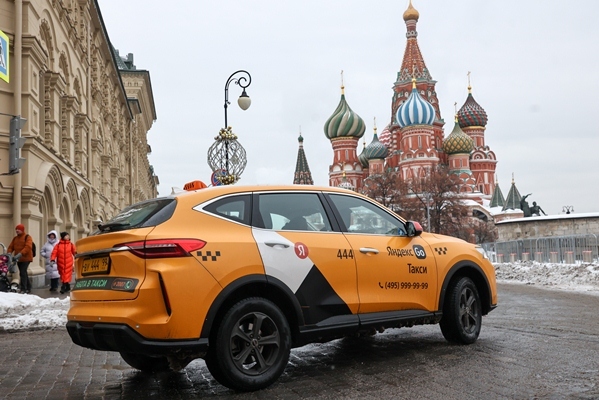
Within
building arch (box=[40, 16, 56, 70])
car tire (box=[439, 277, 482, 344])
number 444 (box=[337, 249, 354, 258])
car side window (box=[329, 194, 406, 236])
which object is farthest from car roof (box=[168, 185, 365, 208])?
building arch (box=[40, 16, 56, 70])

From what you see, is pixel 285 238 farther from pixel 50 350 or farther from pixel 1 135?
pixel 1 135

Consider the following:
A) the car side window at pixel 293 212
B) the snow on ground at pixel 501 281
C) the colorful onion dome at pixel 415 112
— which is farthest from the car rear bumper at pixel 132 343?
the colorful onion dome at pixel 415 112

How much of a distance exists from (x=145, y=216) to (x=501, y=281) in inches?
752

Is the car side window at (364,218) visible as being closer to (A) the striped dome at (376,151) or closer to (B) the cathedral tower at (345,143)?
(A) the striped dome at (376,151)

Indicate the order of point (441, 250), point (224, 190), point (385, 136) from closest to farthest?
point (224, 190) < point (441, 250) < point (385, 136)

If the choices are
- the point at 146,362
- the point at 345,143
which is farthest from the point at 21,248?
the point at 345,143

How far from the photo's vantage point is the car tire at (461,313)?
7172mm

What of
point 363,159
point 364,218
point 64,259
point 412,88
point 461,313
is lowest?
point 461,313

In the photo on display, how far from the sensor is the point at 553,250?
77.0 feet

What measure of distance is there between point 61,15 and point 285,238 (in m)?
19.7

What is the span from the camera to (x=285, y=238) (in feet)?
19.0

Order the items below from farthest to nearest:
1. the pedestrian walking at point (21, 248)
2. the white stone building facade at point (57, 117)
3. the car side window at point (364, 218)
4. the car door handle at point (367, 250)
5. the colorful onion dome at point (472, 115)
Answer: the colorful onion dome at point (472, 115), the white stone building facade at point (57, 117), the pedestrian walking at point (21, 248), the car side window at point (364, 218), the car door handle at point (367, 250)

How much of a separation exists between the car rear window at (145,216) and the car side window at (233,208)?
32 cm

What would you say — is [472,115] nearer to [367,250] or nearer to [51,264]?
[51,264]
